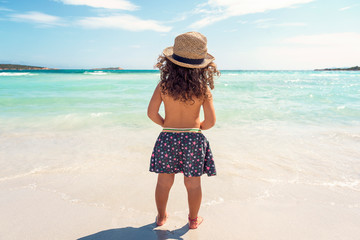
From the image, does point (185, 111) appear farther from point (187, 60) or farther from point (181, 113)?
point (187, 60)

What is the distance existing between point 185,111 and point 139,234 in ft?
3.66

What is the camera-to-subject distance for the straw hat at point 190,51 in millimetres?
1883

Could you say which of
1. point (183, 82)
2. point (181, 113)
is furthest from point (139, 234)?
point (183, 82)

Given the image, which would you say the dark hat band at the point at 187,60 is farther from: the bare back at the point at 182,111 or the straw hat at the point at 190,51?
the bare back at the point at 182,111

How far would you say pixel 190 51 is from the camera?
6.17ft

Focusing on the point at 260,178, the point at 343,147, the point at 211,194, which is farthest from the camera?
the point at 343,147

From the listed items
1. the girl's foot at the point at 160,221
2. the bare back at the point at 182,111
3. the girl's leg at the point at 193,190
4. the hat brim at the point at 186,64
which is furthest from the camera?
the girl's foot at the point at 160,221

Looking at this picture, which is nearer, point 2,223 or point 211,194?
point 2,223

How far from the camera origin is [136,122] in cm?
608

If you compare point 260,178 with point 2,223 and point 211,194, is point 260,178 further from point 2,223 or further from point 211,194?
point 2,223

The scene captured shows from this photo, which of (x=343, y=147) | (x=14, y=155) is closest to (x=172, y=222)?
(x=14, y=155)

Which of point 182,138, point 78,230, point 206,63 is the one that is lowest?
point 78,230

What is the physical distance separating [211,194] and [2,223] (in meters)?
2.00

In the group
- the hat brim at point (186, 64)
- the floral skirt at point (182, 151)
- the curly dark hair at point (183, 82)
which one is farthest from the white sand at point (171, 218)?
the hat brim at point (186, 64)
